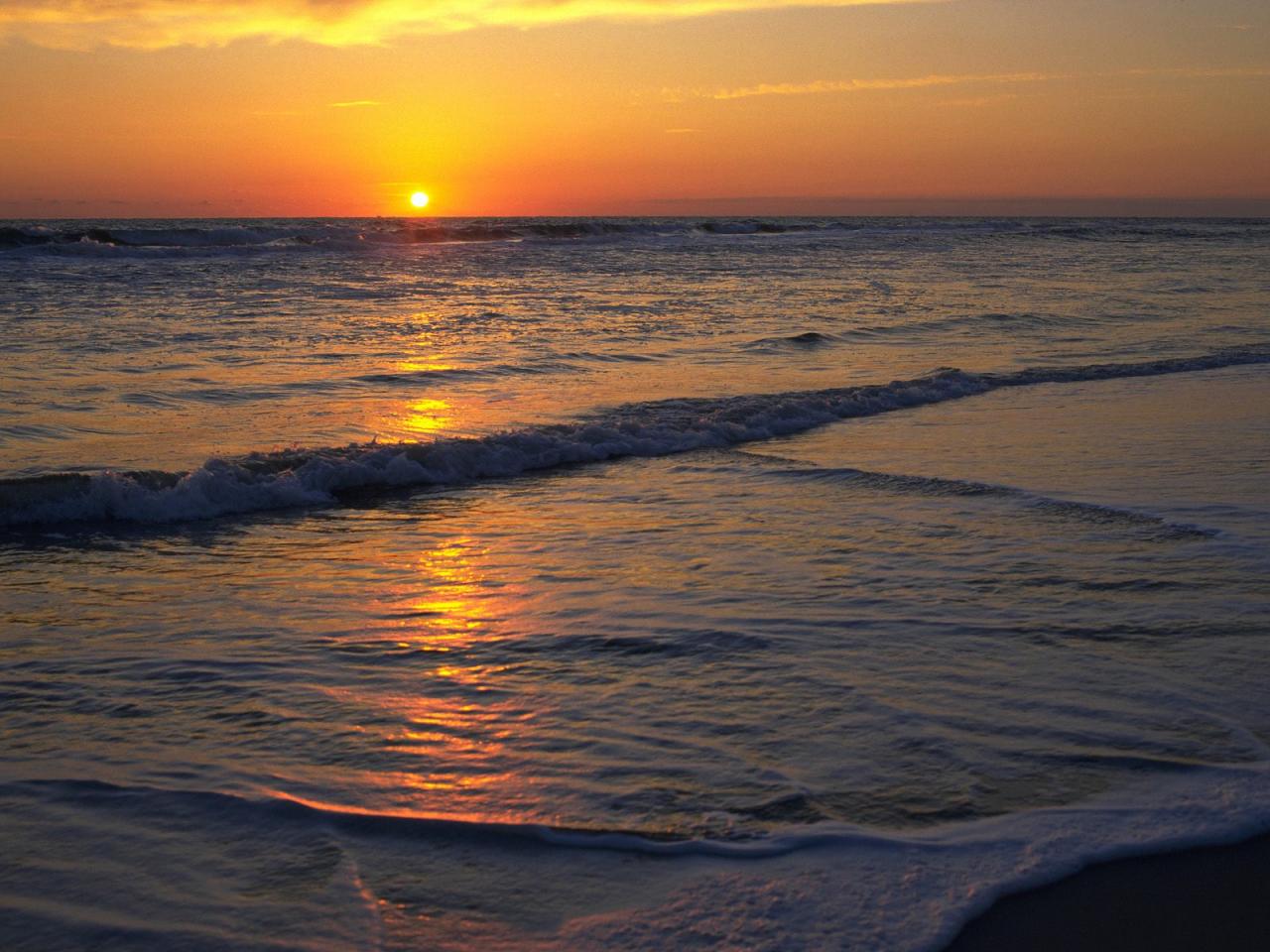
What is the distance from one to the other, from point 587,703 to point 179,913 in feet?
5.28

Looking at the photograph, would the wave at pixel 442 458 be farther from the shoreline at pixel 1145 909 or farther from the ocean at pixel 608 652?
the shoreline at pixel 1145 909

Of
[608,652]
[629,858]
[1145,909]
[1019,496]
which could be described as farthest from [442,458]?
[1145,909]

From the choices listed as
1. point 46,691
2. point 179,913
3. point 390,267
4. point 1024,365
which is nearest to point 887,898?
point 179,913

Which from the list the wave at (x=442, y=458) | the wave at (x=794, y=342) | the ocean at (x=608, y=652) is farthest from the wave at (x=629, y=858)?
the wave at (x=794, y=342)

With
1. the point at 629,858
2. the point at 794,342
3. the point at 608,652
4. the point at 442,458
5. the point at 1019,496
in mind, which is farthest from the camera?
the point at 794,342

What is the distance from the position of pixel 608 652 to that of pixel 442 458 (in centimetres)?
437

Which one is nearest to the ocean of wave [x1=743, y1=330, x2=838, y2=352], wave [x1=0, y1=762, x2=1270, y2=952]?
wave [x1=0, y1=762, x2=1270, y2=952]

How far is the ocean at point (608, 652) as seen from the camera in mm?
3080

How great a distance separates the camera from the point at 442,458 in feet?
28.9

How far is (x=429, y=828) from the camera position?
130 inches

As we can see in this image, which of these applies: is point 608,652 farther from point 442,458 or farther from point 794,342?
point 794,342

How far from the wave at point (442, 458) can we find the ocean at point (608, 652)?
31 mm

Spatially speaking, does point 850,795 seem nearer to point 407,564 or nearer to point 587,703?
point 587,703

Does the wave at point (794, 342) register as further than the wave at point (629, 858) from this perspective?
Yes
